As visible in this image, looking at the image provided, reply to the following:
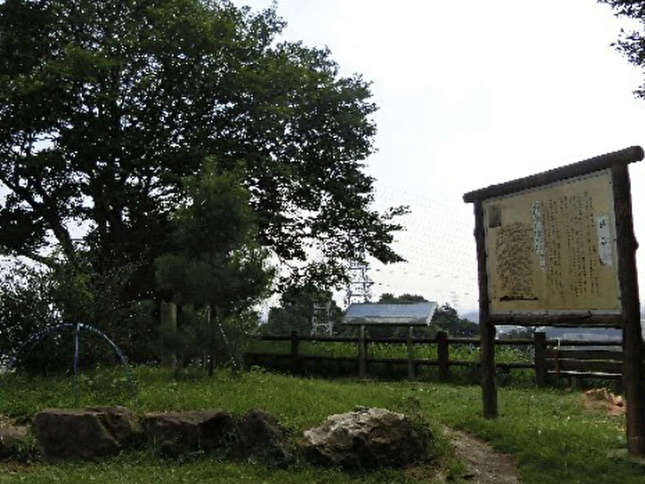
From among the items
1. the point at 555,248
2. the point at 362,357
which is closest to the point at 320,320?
the point at 362,357

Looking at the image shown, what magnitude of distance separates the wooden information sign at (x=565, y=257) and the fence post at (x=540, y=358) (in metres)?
5.50

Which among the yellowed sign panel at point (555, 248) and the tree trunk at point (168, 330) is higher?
the yellowed sign panel at point (555, 248)

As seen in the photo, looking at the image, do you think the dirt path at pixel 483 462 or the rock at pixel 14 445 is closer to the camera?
the dirt path at pixel 483 462

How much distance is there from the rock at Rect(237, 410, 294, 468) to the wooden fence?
6286 mm

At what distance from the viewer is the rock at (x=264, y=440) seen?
6797mm

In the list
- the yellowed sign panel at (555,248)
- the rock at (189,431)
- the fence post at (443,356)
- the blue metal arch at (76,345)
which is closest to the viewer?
the yellowed sign panel at (555,248)

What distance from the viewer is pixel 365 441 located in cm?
657

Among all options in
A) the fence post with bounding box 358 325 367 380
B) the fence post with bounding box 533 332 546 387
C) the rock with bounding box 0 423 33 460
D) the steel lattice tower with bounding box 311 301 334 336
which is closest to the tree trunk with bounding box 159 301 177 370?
the rock with bounding box 0 423 33 460

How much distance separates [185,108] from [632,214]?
48.4ft

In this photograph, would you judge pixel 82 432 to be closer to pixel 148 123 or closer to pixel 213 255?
pixel 213 255

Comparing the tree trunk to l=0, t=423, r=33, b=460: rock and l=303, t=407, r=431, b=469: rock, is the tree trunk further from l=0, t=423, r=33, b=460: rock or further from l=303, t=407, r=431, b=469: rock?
l=303, t=407, r=431, b=469: rock

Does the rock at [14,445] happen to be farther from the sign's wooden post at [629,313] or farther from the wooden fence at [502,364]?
the sign's wooden post at [629,313]

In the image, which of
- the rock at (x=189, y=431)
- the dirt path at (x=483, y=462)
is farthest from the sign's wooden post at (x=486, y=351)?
the rock at (x=189, y=431)

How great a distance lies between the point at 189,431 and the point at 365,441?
216 cm
